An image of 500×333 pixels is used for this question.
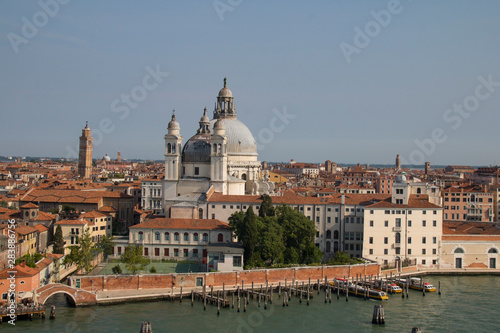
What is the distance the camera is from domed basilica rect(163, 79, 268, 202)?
105 feet

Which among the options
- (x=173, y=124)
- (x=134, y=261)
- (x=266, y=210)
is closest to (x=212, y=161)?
(x=173, y=124)

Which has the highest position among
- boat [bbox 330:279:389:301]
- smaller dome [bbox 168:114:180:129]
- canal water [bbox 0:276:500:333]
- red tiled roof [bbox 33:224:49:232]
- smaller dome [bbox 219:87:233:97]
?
smaller dome [bbox 219:87:233:97]

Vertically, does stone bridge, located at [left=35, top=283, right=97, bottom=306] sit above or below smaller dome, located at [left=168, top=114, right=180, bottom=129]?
below

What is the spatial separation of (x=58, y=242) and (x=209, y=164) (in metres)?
9.49

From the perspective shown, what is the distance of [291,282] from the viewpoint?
23.9 meters

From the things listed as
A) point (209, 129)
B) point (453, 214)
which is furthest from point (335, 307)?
point (453, 214)

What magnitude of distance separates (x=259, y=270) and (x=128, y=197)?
15.9 m

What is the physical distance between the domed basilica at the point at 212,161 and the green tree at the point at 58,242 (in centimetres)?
632

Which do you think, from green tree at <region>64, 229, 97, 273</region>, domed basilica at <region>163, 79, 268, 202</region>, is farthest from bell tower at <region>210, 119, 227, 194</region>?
green tree at <region>64, 229, 97, 273</region>

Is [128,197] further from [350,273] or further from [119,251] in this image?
[350,273]

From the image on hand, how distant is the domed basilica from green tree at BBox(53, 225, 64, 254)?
20.8 feet

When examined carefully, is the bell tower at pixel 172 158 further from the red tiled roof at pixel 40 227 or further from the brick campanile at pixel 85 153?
the brick campanile at pixel 85 153

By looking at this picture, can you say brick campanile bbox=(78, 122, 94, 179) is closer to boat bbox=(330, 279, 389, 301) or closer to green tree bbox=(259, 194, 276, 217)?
green tree bbox=(259, 194, 276, 217)

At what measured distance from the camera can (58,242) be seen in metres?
26.2
